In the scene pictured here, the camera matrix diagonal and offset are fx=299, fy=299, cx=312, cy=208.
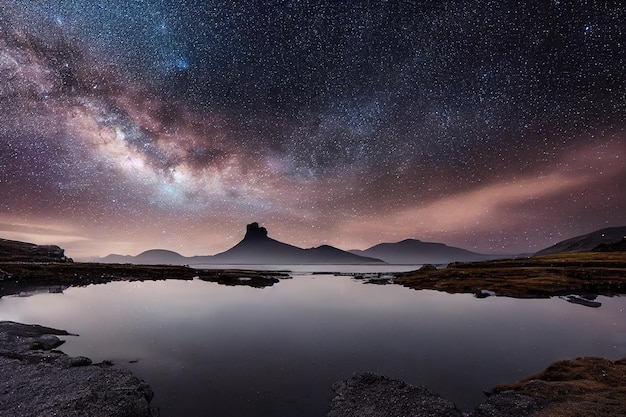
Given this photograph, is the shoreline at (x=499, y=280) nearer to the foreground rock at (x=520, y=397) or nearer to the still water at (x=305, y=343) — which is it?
the still water at (x=305, y=343)

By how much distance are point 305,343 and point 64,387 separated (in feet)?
61.6

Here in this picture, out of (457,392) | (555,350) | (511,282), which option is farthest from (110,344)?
(511,282)

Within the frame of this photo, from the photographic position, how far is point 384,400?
1625 cm

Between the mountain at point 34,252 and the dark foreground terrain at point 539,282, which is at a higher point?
the mountain at point 34,252

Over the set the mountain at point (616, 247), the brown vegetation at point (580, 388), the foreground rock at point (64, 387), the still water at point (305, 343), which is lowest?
the still water at point (305, 343)

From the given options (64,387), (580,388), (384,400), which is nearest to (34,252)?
(64,387)

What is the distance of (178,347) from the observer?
27.3 metres

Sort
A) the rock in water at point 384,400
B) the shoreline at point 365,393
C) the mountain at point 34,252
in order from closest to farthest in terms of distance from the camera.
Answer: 1. the shoreline at point 365,393
2. the rock in water at point 384,400
3. the mountain at point 34,252

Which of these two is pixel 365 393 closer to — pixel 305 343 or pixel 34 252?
pixel 305 343

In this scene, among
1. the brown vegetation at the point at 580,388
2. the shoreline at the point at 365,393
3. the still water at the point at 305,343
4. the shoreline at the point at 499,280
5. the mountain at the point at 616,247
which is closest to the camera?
the brown vegetation at the point at 580,388

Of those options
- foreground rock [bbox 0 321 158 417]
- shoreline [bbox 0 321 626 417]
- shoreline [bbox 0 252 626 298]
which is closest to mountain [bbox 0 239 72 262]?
shoreline [bbox 0 252 626 298]

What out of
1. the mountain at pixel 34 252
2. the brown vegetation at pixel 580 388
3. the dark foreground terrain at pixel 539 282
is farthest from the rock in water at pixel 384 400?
the mountain at pixel 34 252

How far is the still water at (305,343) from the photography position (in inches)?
719

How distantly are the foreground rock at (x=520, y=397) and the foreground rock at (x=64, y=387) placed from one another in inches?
430
